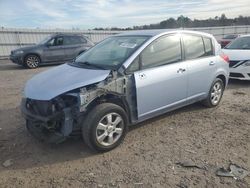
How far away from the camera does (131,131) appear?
4504mm

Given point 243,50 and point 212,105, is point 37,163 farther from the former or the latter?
point 243,50

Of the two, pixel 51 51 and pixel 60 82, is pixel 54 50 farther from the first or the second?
pixel 60 82

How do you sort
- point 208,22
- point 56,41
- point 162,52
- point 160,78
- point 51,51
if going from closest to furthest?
point 160,78 < point 162,52 < point 51,51 < point 56,41 < point 208,22

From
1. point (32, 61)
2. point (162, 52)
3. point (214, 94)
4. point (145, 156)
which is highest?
point (162, 52)

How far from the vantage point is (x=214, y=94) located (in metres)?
5.62

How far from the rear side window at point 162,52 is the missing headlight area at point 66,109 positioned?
2.23 feet

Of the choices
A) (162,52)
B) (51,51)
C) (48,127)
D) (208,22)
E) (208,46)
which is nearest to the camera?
(48,127)

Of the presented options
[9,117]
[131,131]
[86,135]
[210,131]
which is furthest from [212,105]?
[9,117]

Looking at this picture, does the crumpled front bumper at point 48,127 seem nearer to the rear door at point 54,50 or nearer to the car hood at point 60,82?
the car hood at point 60,82

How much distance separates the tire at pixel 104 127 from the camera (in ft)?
11.5

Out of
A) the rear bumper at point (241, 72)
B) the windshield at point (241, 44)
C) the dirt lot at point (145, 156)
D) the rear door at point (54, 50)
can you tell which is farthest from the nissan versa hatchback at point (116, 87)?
the rear door at point (54, 50)

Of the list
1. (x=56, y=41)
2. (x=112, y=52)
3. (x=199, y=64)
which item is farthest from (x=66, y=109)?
(x=56, y=41)

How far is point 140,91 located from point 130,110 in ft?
1.12

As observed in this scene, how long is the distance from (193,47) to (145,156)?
251cm
